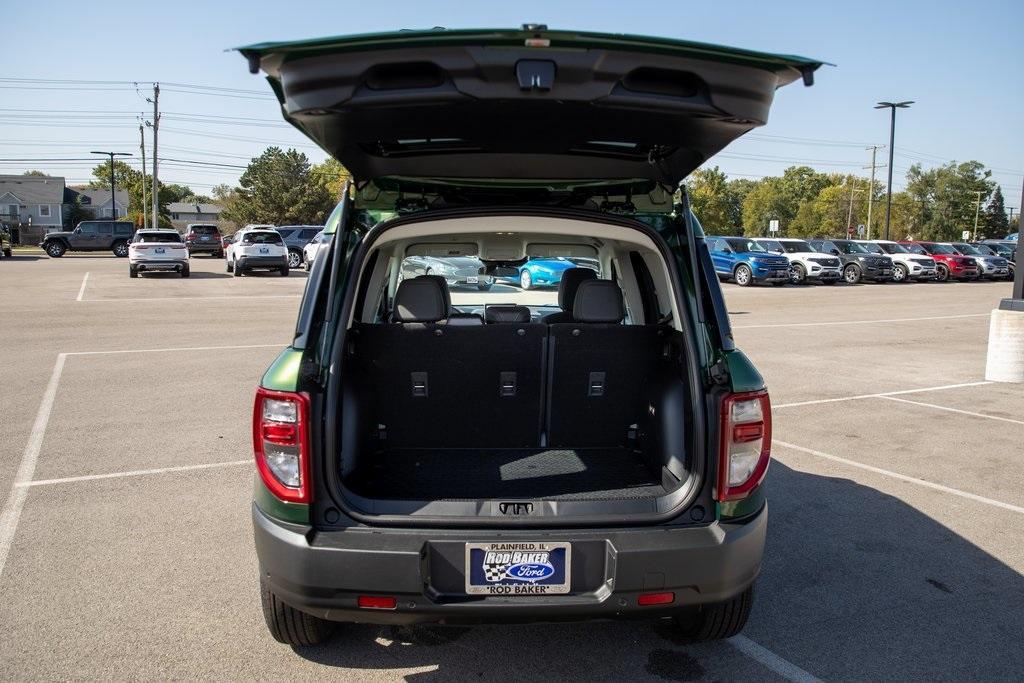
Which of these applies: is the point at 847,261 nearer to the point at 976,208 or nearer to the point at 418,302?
the point at 418,302

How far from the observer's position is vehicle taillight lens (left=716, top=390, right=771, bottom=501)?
9.35 feet

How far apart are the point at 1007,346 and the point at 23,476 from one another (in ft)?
33.9

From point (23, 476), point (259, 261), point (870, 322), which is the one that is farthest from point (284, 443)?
point (259, 261)

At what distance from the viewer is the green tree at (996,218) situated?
107 metres

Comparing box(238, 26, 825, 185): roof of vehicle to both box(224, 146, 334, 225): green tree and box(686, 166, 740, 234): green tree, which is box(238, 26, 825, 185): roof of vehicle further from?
box(686, 166, 740, 234): green tree

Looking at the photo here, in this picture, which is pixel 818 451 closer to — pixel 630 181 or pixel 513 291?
pixel 513 291

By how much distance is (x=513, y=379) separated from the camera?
3803 millimetres

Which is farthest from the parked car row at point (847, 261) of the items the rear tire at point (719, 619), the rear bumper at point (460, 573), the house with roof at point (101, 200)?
the house with roof at point (101, 200)

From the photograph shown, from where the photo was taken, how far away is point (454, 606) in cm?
263

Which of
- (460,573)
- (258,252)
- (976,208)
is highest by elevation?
(976,208)

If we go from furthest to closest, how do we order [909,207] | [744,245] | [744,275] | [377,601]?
[909,207], [744,245], [744,275], [377,601]

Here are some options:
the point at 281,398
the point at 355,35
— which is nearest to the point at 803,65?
the point at 355,35

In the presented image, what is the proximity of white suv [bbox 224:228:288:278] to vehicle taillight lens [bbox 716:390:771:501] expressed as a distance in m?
26.5

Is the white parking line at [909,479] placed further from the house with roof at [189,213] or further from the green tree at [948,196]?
the house with roof at [189,213]
